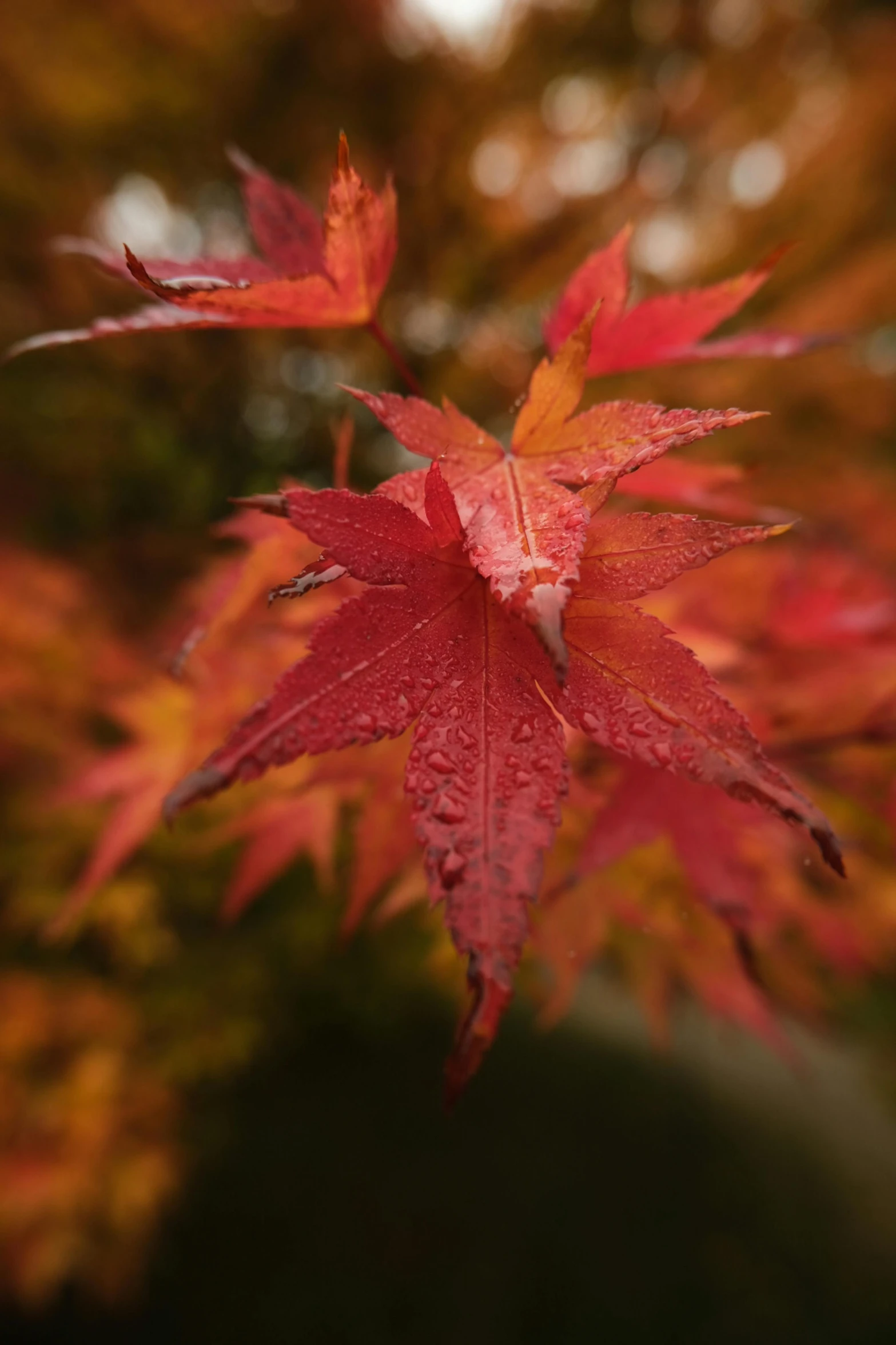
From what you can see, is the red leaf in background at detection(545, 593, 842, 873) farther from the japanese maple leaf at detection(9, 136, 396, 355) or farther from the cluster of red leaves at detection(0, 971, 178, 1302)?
the cluster of red leaves at detection(0, 971, 178, 1302)

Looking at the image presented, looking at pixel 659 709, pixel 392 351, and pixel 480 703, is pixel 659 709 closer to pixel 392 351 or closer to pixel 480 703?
pixel 480 703

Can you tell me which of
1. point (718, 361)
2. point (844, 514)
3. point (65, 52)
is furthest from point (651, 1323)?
point (65, 52)

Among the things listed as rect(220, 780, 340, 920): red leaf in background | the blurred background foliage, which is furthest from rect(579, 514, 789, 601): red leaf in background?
the blurred background foliage

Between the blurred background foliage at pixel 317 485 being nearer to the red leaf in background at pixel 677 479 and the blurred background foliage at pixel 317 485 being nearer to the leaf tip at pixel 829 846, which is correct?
the red leaf in background at pixel 677 479

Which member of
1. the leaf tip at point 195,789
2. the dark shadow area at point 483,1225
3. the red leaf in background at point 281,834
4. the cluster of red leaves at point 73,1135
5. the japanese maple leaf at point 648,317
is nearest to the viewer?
the leaf tip at point 195,789

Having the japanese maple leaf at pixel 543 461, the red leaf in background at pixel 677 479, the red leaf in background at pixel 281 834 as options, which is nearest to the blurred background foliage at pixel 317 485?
the red leaf in background at pixel 281 834

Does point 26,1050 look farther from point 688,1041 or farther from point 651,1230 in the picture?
point 688,1041
